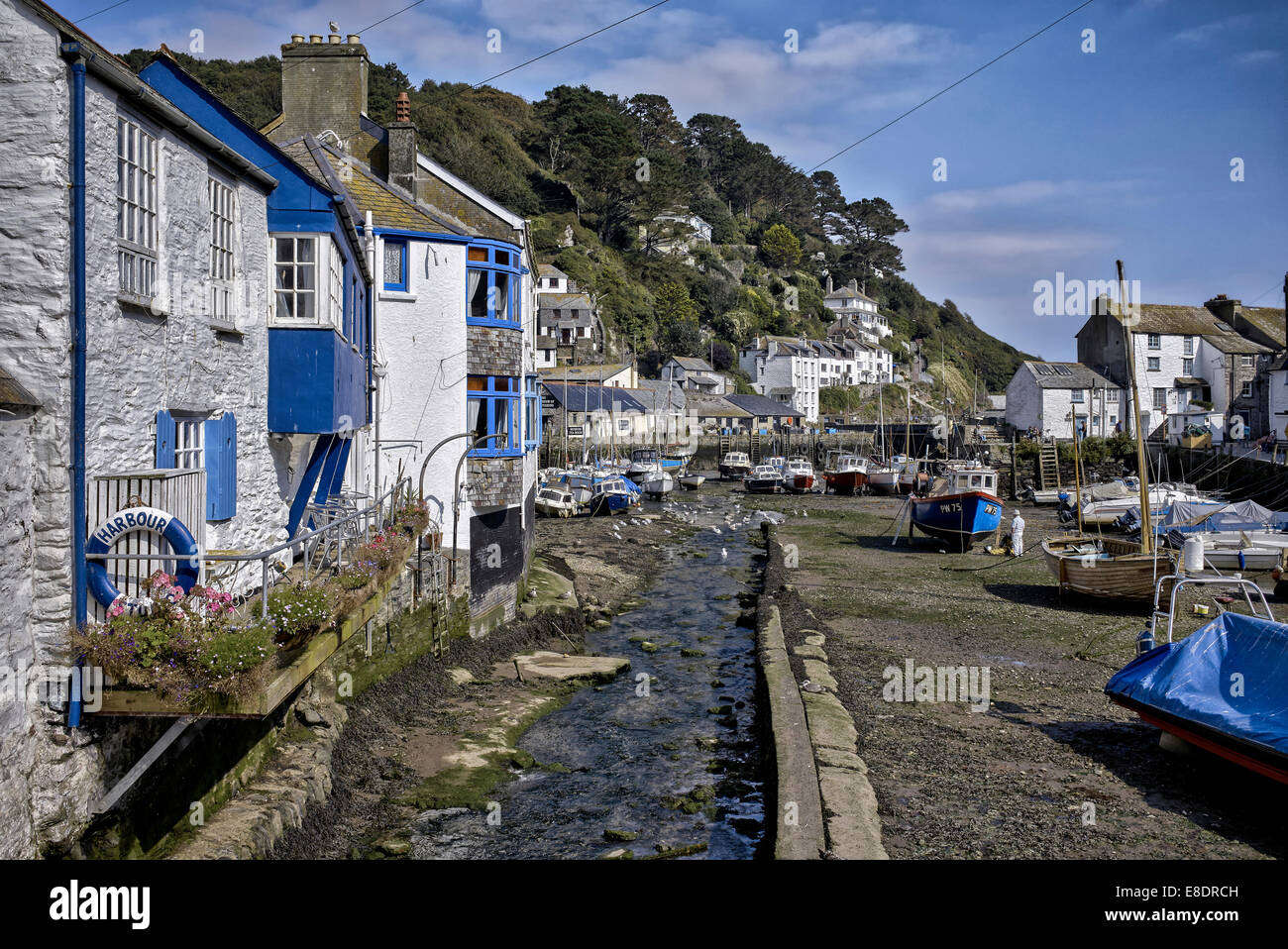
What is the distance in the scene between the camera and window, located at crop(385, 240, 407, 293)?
20.0m

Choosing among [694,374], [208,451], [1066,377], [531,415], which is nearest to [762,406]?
[694,374]

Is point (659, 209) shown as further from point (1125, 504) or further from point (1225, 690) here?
point (1225, 690)

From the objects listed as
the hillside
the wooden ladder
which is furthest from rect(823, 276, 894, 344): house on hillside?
the wooden ladder

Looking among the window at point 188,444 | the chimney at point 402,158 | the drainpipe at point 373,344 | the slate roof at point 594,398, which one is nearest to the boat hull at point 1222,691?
the window at point 188,444

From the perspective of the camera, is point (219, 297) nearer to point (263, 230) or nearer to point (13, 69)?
point (263, 230)

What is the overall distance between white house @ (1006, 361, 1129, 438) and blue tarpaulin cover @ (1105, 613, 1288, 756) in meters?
68.3

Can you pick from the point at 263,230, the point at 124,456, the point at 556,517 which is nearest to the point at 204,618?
the point at 124,456

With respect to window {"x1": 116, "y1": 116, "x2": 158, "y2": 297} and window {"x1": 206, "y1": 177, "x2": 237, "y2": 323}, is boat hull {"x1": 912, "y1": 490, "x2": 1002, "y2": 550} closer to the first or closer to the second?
window {"x1": 206, "y1": 177, "x2": 237, "y2": 323}

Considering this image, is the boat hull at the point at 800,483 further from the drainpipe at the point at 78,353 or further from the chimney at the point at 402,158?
the drainpipe at the point at 78,353

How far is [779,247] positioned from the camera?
152 metres

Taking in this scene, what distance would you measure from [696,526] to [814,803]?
39988 mm

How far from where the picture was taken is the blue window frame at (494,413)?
67.8 ft

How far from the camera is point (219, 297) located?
1024cm
